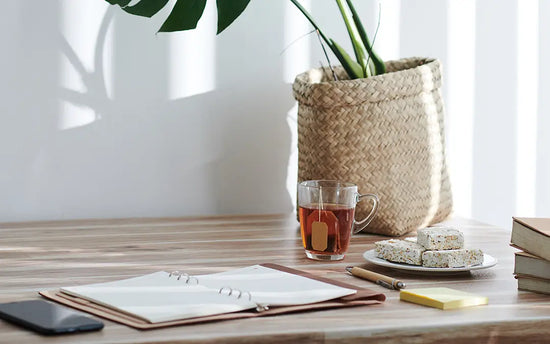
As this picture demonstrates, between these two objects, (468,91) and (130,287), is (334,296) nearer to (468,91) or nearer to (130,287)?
(130,287)

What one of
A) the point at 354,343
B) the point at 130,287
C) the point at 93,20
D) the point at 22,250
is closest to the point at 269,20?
the point at 93,20

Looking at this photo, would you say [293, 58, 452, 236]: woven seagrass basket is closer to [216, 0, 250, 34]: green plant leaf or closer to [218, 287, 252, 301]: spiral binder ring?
[216, 0, 250, 34]: green plant leaf

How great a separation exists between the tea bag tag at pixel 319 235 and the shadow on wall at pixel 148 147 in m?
0.47

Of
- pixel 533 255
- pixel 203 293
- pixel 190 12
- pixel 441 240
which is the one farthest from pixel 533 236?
pixel 190 12

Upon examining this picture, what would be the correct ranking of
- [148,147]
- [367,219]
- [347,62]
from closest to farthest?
[367,219] → [347,62] → [148,147]

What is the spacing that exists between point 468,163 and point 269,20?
55cm

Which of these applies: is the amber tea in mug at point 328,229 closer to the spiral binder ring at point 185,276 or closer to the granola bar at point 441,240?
the granola bar at point 441,240

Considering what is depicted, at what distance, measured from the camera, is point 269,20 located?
1.61m

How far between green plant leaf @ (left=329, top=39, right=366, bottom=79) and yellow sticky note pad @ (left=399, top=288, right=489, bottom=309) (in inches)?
22.1

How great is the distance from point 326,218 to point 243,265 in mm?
145

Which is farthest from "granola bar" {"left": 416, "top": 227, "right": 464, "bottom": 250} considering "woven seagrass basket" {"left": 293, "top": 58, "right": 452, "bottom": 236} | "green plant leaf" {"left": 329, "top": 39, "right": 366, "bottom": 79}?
"green plant leaf" {"left": 329, "top": 39, "right": 366, "bottom": 79}

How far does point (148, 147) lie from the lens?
5.15ft

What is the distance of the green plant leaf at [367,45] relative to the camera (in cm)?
141

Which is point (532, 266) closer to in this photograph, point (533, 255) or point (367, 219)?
point (533, 255)
